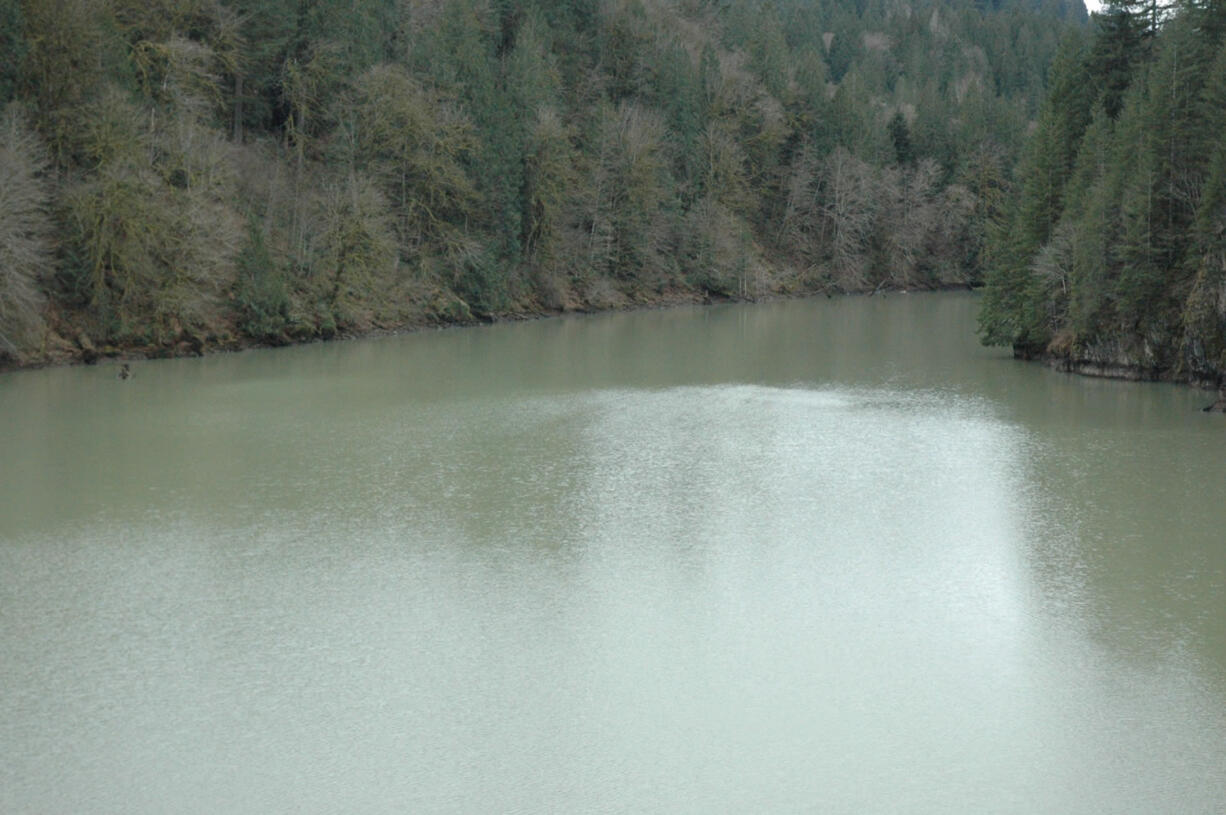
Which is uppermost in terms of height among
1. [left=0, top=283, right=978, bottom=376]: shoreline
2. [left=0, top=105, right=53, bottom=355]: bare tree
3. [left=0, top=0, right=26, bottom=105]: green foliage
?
[left=0, top=0, right=26, bottom=105]: green foliage

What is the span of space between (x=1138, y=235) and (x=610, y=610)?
2348cm

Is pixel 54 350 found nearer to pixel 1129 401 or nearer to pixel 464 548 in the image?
pixel 464 548

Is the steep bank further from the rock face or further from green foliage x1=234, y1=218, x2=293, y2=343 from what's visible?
the rock face

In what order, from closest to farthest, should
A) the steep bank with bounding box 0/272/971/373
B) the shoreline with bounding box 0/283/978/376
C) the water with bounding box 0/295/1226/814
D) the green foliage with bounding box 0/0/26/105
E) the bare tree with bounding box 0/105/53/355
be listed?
1. the water with bounding box 0/295/1226/814
2. the bare tree with bounding box 0/105/53/355
3. the green foliage with bounding box 0/0/26/105
4. the shoreline with bounding box 0/283/978/376
5. the steep bank with bounding box 0/272/971/373

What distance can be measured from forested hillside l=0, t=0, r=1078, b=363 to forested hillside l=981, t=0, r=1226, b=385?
709 millimetres

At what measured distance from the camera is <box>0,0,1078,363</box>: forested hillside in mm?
37031

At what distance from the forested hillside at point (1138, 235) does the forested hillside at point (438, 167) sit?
709mm

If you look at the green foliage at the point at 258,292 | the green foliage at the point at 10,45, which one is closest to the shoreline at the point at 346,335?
the green foliage at the point at 258,292

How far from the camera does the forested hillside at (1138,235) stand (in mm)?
31438

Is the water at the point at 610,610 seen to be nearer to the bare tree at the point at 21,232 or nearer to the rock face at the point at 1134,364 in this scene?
the rock face at the point at 1134,364

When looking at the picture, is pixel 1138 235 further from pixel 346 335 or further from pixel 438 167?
pixel 438 167

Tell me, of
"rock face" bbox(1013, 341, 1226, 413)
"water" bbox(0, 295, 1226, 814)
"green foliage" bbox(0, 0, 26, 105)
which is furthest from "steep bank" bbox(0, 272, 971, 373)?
"rock face" bbox(1013, 341, 1226, 413)

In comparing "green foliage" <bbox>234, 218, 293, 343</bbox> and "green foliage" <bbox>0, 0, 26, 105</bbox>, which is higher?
"green foliage" <bbox>0, 0, 26, 105</bbox>

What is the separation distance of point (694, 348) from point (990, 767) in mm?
34765
